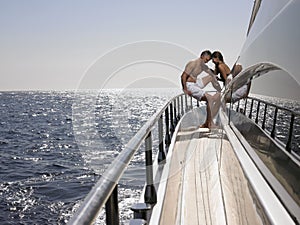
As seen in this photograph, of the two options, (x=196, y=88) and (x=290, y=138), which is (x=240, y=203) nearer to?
(x=290, y=138)

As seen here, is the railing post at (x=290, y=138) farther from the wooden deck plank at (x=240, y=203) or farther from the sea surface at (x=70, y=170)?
the sea surface at (x=70, y=170)

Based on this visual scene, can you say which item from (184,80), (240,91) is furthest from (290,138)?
(184,80)

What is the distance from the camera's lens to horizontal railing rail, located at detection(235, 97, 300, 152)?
3.11ft

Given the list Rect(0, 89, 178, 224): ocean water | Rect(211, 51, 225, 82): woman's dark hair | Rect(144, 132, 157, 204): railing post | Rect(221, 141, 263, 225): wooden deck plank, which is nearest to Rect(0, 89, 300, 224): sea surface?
Rect(0, 89, 178, 224): ocean water

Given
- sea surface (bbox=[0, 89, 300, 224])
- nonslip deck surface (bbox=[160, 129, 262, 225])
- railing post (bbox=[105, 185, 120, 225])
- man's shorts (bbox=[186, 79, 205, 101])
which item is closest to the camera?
railing post (bbox=[105, 185, 120, 225])

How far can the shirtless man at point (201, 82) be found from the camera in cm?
568

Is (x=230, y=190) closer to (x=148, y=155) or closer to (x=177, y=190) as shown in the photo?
(x=148, y=155)

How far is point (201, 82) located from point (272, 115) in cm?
486

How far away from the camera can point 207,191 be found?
2.80m

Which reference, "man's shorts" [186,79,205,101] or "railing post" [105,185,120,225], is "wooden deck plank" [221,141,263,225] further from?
"man's shorts" [186,79,205,101]

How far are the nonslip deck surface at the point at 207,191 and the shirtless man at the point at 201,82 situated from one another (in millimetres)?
1556

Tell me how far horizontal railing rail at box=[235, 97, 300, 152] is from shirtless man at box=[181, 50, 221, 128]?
4.01 meters

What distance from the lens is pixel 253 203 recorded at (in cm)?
120

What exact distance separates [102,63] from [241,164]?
1.41 metres
